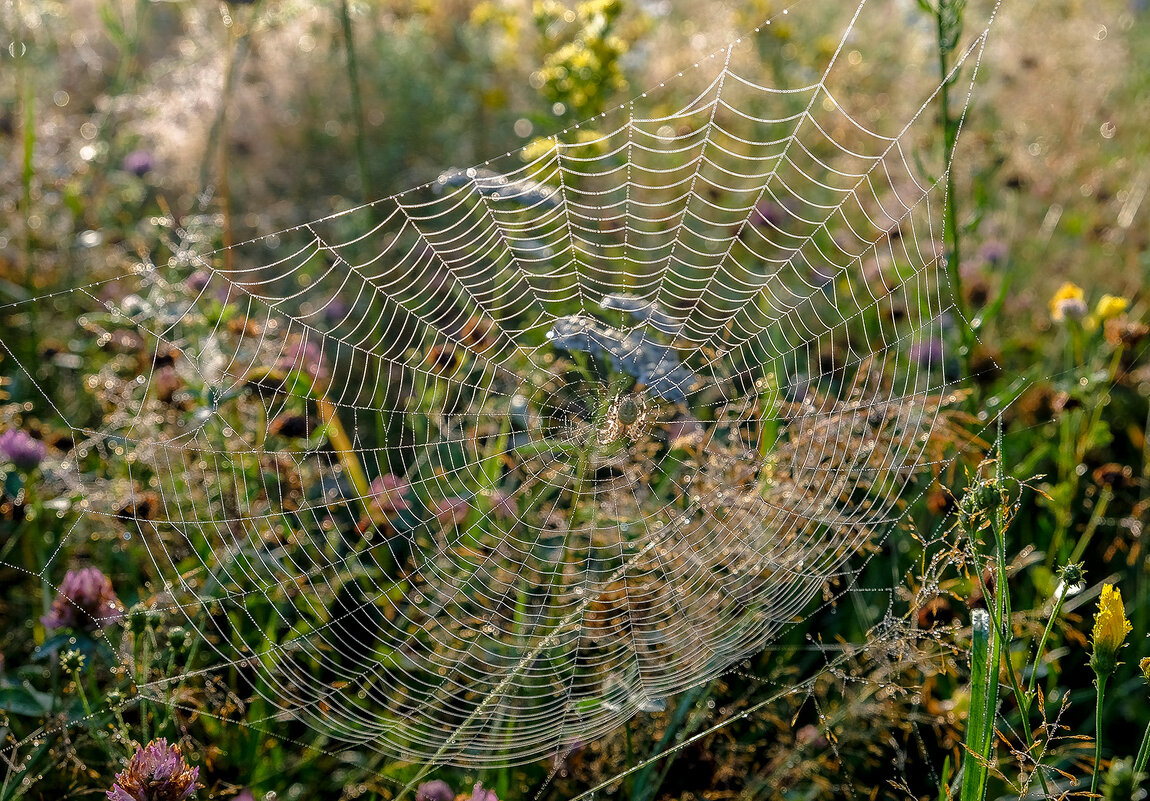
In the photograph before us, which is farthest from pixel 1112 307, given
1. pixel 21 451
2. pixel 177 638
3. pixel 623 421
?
pixel 21 451

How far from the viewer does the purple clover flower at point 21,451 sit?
1869 mm

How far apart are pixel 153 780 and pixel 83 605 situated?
1.62 feet

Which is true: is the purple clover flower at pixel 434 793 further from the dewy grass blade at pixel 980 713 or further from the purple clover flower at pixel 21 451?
the purple clover flower at pixel 21 451

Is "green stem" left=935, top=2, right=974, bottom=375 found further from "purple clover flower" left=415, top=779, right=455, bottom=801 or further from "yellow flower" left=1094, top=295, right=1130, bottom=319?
"purple clover flower" left=415, top=779, right=455, bottom=801

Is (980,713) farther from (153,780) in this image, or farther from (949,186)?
(153,780)

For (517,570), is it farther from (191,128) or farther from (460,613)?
(191,128)

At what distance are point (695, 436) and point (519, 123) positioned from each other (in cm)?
272

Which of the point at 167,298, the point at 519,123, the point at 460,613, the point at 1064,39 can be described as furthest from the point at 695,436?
the point at 1064,39

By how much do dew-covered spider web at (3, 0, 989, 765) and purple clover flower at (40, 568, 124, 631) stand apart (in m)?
0.12

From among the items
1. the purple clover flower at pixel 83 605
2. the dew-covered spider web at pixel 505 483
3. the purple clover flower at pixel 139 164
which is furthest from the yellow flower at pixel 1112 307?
the purple clover flower at pixel 139 164

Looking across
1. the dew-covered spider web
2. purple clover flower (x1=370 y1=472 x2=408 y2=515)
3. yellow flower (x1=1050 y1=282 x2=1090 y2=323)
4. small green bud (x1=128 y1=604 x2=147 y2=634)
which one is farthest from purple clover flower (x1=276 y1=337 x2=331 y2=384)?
yellow flower (x1=1050 y1=282 x2=1090 y2=323)

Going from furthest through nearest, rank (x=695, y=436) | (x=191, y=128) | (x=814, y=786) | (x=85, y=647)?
(x=191, y=128) → (x=695, y=436) → (x=814, y=786) → (x=85, y=647)

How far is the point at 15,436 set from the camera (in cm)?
189

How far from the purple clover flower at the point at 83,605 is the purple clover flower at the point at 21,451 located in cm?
32
